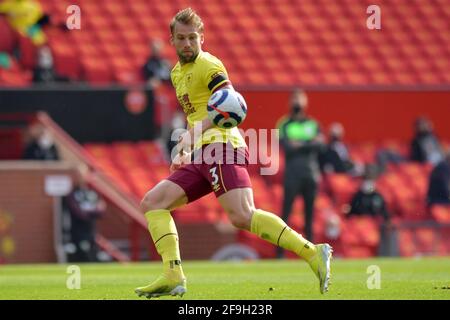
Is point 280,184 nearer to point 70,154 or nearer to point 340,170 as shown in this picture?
point 340,170

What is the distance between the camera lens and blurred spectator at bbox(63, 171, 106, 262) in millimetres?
17673

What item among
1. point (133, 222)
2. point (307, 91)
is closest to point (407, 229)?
point (133, 222)

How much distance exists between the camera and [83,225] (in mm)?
17719

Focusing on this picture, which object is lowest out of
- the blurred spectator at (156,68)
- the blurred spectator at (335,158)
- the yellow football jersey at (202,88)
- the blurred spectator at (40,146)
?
the yellow football jersey at (202,88)

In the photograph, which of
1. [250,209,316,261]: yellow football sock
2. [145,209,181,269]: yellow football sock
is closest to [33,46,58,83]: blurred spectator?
[145,209,181,269]: yellow football sock

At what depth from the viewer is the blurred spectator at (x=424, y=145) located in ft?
73.2

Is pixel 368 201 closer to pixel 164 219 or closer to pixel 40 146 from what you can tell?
pixel 40 146

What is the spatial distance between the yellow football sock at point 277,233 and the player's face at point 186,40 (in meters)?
1.21

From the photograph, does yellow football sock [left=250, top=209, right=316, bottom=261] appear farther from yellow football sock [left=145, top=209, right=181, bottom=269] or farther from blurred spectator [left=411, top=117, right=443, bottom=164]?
blurred spectator [left=411, top=117, right=443, bottom=164]

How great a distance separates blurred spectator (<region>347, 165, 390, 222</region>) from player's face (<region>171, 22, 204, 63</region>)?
422 inches

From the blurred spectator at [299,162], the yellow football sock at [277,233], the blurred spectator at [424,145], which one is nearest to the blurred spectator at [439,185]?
the blurred spectator at [424,145]

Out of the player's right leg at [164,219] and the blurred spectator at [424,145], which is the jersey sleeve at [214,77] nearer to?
the player's right leg at [164,219]

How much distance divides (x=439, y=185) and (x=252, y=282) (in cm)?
1041

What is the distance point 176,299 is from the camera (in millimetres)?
8672
